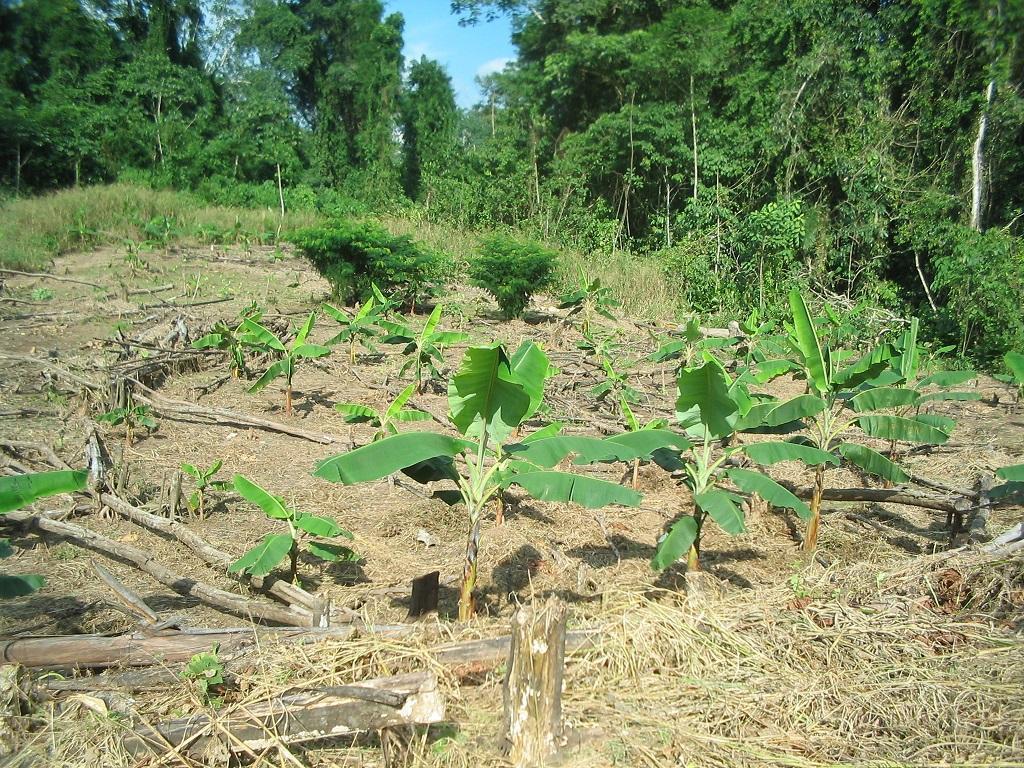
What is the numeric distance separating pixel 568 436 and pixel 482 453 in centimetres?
50

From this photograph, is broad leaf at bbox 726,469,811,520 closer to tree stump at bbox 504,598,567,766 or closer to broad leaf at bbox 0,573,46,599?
tree stump at bbox 504,598,567,766

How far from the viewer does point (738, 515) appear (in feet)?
13.3

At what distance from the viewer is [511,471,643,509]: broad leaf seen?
382 cm

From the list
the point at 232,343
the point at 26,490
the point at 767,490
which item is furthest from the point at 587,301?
the point at 26,490

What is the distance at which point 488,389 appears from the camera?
369 cm

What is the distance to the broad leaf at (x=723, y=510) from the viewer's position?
400 cm

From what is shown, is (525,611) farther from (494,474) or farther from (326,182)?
(326,182)

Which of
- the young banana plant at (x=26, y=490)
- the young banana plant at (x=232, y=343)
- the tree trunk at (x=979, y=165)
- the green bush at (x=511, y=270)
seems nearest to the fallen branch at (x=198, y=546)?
the young banana plant at (x=26, y=490)

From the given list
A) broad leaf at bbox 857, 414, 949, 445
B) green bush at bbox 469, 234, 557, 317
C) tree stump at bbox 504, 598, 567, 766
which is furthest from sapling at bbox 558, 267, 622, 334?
tree stump at bbox 504, 598, 567, 766

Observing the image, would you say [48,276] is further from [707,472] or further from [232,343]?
[707,472]

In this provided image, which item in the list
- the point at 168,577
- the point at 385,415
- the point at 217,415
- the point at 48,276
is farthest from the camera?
the point at 48,276

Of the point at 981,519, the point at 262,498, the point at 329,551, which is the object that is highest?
the point at 262,498

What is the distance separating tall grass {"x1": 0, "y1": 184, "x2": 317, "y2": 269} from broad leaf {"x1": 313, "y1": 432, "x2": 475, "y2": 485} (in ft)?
38.4

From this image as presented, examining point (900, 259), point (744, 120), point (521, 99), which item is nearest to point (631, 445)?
point (900, 259)
